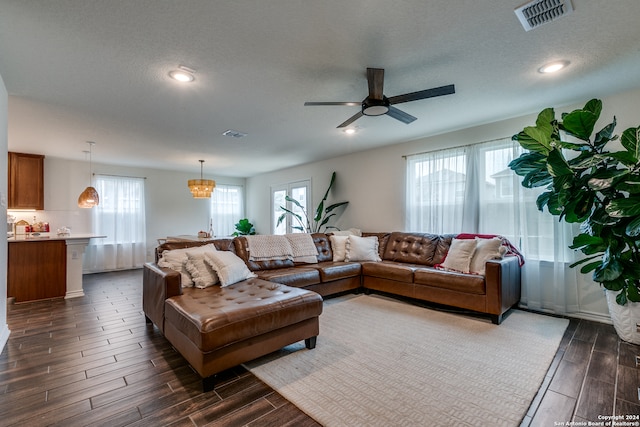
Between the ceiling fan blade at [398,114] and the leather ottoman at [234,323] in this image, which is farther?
the ceiling fan blade at [398,114]

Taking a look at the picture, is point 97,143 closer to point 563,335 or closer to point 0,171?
point 0,171

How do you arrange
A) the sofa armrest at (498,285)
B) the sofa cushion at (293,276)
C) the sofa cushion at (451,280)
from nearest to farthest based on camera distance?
the sofa armrest at (498,285) → the sofa cushion at (451,280) → the sofa cushion at (293,276)

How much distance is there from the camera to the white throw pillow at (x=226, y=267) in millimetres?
2982

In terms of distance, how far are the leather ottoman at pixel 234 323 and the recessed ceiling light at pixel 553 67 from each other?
286cm

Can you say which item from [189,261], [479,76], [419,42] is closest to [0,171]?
→ [189,261]

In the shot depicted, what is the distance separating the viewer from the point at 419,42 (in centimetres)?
218

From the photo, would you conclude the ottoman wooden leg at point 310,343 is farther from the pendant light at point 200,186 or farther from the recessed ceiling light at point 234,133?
the pendant light at point 200,186

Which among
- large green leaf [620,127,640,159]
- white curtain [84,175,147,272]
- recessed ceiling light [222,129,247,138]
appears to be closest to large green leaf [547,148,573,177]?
large green leaf [620,127,640,159]

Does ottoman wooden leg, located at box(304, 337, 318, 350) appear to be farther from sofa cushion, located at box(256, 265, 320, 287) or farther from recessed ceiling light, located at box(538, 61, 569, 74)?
recessed ceiling light, located at box(538, 61, 569, 74)

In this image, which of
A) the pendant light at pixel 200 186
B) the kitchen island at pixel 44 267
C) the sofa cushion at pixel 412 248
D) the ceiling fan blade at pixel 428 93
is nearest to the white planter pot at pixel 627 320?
the sofa cushion at pixel 412 248

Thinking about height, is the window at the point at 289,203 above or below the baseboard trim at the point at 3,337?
above

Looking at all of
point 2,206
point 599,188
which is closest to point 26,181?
point 2,206

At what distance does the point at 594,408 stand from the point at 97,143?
6627 millimetres

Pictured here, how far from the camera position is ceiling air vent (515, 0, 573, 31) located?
1789 mm
